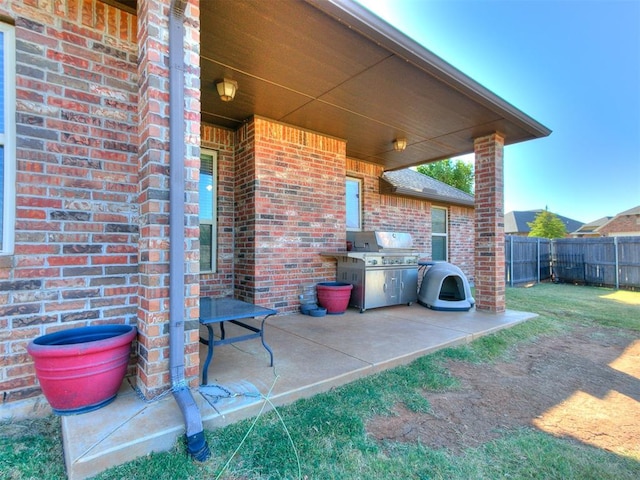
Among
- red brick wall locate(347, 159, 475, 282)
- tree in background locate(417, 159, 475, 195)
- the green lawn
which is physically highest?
tree in background locate(417, 159, 475, 195)

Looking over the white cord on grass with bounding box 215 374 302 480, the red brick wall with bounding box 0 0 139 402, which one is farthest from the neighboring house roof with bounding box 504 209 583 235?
the red brick wall with bounding box 0 0 139 402

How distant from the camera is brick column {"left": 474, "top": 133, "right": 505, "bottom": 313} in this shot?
5090 mm

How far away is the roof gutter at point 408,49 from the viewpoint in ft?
8.34

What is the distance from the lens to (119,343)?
1898mm

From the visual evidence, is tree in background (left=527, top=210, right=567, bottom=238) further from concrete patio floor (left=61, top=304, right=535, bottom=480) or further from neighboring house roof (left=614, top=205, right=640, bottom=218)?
concrete patio floor (left=61, top=304, right=535, bottom=480)

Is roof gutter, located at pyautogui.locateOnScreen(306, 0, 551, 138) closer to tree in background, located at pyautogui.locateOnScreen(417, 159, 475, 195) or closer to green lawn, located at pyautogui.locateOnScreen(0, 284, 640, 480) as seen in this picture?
green lawn, located at pyautogui.locateOnScreen(0, 284, 640, 480)

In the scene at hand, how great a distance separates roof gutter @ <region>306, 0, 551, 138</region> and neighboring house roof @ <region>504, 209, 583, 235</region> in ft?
113

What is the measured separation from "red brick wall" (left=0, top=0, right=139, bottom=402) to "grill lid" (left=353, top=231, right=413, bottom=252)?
3846 millimetres

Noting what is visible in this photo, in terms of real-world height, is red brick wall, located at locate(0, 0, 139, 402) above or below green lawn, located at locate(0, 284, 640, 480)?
above

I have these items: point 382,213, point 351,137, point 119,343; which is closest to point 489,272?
point 382,213

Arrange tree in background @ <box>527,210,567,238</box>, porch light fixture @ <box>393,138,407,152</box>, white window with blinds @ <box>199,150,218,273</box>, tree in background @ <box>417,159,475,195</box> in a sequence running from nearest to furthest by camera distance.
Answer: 1. white window with blinds @ <box>199,150,218,273</box>
2. porch light fixture @ <box>393,138,407,152</box>
3. tree in background @ <box>417,159,475,195</box>
4. tree in background @ <box>527,210,567,238</box>

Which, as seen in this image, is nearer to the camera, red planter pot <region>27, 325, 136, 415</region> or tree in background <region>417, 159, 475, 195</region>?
red planter pot <region>27, 325, 136, 415</region>

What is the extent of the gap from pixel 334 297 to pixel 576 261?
10803 mm

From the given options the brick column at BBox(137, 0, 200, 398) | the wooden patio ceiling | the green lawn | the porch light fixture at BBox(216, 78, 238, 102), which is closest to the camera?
the green lawn
